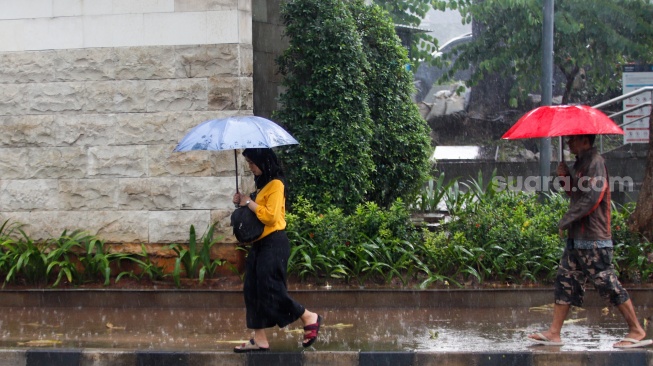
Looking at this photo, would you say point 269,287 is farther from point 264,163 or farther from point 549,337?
point 549,337

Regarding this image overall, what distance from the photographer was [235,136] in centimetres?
712

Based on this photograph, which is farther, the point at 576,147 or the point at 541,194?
the point at 541,194

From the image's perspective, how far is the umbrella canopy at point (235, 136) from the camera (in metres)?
7.07

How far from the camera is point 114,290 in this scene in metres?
9.89

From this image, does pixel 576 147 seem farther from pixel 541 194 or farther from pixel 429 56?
pixel 429 56

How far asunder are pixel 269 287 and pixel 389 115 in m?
5.07

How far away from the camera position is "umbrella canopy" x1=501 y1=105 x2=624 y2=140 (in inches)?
285

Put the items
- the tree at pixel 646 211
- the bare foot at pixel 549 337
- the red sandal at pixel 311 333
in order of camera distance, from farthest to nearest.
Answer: the tree at pixel 646 211
the bare foot at pixel 549 337
the red sandal at pixel 311 333

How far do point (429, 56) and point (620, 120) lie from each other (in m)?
5.52

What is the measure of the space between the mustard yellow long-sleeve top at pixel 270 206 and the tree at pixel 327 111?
333 cm

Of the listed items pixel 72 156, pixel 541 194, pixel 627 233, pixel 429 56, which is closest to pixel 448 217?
pixel 541 194

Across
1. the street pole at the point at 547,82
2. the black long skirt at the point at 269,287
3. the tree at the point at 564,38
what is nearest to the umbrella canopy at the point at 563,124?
the black long skirt at the point at 269,287

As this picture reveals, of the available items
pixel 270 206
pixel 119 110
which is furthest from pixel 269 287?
pixel 119 110

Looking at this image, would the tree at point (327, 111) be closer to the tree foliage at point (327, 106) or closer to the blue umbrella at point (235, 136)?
the tree foliage at point (327, 106)
